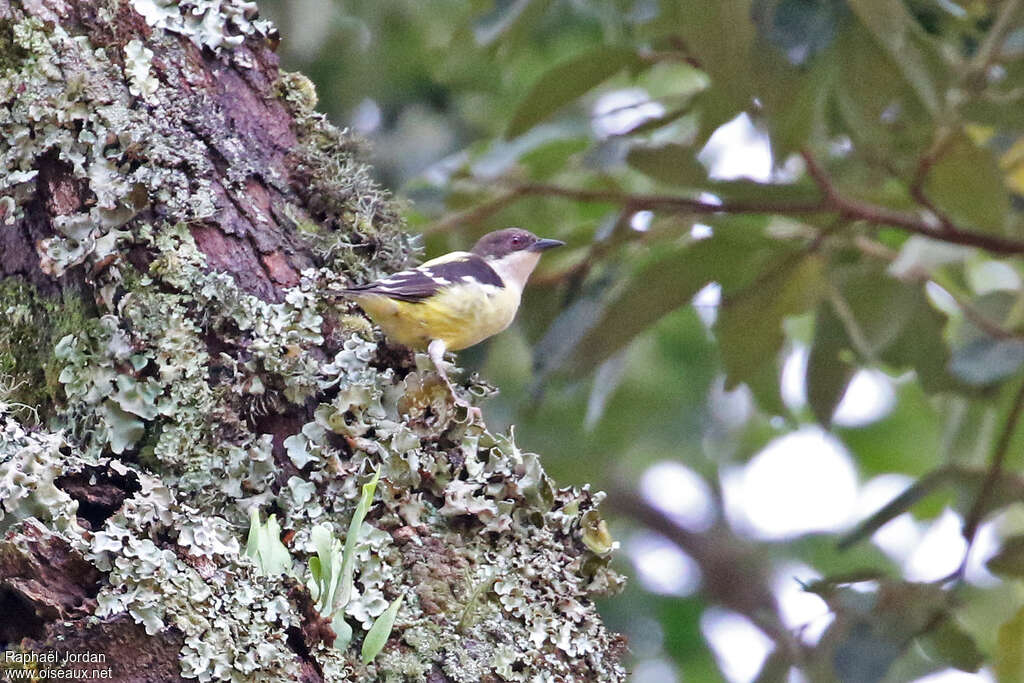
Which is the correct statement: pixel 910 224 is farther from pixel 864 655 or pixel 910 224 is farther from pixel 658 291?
pixel 864 655

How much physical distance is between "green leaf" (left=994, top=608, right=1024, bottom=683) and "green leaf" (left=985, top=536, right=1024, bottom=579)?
0.65 ft

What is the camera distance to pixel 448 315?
147 inches

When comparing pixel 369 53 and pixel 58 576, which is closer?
pixel 58 576

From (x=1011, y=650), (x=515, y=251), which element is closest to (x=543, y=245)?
(x=515, y=251)

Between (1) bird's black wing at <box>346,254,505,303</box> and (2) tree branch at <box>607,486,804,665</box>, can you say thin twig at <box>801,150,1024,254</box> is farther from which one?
(2) tree branch at <box>607,486,804,665</box>

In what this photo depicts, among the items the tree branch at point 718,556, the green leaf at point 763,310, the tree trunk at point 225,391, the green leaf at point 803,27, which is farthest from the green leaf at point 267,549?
the tree branch at point 718,556

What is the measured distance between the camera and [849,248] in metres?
4.88

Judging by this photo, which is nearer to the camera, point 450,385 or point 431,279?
point 450,385

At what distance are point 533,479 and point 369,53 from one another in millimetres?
3286

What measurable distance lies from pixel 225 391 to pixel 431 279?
1.11 metres

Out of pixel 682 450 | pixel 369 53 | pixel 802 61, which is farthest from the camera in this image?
pixel 682 450

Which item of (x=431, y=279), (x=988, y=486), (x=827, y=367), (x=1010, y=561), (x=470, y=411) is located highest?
(x=470, y=411)

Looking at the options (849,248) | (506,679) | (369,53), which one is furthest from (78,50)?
(849,248)

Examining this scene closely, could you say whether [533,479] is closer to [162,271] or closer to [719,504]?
[162,271]
